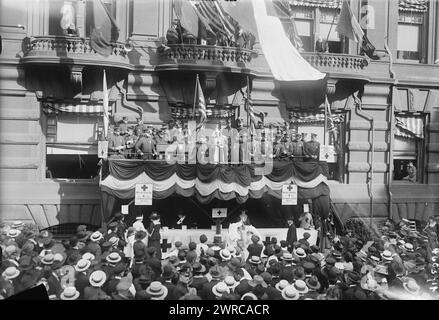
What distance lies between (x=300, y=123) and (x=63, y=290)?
410 centimetres

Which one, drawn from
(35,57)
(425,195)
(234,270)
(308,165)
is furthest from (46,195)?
(425,195)

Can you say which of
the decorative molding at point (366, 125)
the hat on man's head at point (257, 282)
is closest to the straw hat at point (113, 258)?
the hat on man's head at point (257, 282)

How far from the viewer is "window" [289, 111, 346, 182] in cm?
752

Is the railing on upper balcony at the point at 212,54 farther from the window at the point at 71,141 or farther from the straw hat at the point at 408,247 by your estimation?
the straw hat at the point at 408,247

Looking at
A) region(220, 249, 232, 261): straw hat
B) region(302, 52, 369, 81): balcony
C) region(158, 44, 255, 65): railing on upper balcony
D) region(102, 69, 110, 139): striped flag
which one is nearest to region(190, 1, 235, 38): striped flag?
region(158, 44, 255, 65): railing on upper balcony

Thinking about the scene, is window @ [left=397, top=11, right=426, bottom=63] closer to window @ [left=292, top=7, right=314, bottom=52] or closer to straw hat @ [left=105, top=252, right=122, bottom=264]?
window @ [left=292, top=7, right=314, bottom=52]

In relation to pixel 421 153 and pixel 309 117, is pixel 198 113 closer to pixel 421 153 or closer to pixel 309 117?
pixel 309 117

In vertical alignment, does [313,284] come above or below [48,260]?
below

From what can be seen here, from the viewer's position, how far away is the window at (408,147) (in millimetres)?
7590

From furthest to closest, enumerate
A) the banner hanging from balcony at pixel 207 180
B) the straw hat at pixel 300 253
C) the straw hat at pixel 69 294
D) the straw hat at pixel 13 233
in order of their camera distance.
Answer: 1. the banner hanging from balcony at pixel 207 180
2. the straw hat at pixel 300 253
3. the straw hat at pixel 13 233
4. the straw hat at pixel 69 294

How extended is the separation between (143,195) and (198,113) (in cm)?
143

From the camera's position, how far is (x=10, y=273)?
527cm

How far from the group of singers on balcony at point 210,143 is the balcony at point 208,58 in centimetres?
78

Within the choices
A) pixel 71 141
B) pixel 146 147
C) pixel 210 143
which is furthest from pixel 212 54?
pixel 71 141
